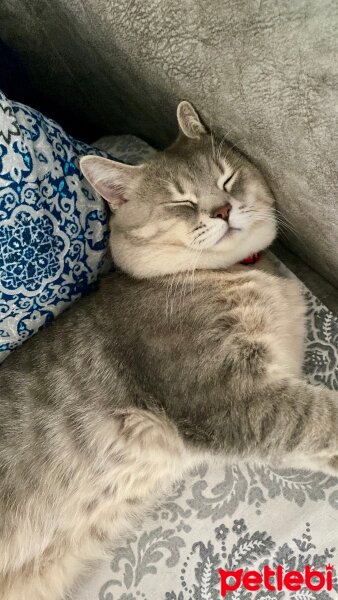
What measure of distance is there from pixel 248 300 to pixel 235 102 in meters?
0.48

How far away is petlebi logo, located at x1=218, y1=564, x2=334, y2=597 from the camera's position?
3.93ft

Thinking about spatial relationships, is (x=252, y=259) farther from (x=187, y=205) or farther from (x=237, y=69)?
(x=237, y=69)

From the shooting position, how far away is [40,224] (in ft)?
4.20

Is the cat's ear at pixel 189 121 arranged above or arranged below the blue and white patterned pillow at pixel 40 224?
above

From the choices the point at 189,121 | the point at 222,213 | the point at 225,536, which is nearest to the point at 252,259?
the point at 222,213

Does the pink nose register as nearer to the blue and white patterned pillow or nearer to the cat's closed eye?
the cat's closed eye

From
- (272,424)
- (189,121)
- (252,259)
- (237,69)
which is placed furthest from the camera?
(252,259)

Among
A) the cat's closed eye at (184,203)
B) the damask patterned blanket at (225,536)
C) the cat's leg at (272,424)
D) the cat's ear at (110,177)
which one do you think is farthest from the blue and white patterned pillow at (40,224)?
the damask patterned blanket at (225,536)

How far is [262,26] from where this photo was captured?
38.6 inches

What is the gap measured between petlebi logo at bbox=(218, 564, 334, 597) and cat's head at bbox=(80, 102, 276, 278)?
2.49 ft

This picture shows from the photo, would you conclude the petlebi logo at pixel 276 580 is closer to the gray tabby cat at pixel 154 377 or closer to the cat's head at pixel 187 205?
the gray tabby cat at pixel 154 377

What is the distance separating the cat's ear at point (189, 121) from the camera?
1.26 metres

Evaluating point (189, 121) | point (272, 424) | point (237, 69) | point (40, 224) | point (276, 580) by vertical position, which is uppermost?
point (237, 69)

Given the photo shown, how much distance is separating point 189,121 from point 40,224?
0.46m
